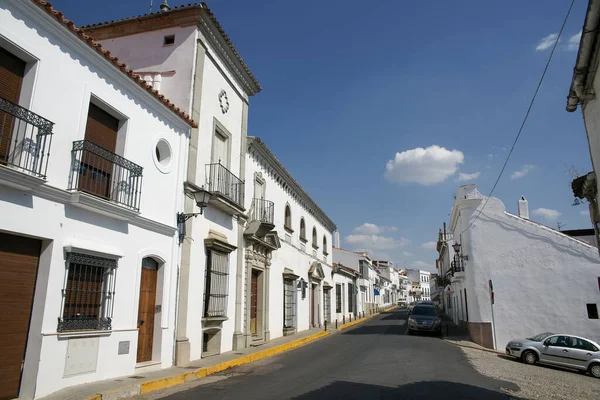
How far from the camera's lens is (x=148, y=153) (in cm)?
993

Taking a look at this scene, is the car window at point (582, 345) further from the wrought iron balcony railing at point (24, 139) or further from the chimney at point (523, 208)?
the wrought iron balcony railing at point (24, 139)

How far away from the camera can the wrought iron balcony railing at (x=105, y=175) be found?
7714mm

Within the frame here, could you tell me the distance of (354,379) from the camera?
9547 mm

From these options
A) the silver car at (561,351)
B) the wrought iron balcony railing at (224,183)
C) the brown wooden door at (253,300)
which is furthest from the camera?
the brown wooden door at (253,300)

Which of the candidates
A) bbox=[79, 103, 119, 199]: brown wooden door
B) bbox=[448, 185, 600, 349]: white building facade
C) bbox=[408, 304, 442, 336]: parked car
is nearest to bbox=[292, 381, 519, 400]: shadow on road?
bbox=[79, 103, 119, 199]: brown wooden door

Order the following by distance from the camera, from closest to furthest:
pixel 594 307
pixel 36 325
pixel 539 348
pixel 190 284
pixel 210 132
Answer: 1. pixel 36 325
2. pixel 190 284
3. pixel 210 132
4. pixel 539 348
5. pixel 594 307

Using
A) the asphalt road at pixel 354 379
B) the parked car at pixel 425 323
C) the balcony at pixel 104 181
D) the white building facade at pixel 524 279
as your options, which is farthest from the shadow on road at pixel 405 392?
the parked car at pixel 425 323

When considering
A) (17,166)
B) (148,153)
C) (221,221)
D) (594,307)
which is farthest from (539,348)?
(17,166)

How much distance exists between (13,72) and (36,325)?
4.15 meters

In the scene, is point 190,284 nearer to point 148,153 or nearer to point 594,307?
point 148,153

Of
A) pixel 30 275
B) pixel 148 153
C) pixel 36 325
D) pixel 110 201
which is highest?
pixel 148 153

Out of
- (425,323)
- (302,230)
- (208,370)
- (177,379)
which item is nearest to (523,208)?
(425,323)

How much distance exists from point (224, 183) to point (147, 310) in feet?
15.5

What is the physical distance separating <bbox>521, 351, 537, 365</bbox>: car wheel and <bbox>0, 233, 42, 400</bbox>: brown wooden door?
49.3ft
